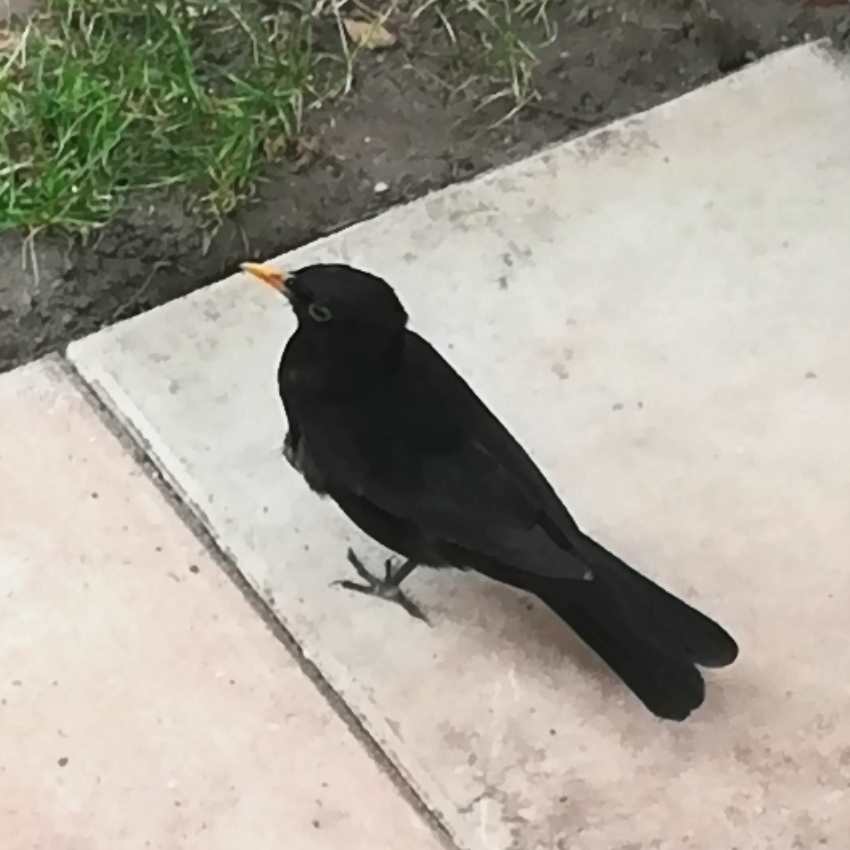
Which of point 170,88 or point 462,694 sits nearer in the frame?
point 462,694

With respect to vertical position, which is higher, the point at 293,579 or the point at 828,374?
the point at 828,374

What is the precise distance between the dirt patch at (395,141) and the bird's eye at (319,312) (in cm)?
68

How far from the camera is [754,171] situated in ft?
8.81

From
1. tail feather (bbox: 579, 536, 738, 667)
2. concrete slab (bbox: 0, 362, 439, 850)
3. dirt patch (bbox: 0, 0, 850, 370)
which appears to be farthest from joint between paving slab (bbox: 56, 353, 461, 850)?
tail feather (bbox: 579, 536, 738, 667)

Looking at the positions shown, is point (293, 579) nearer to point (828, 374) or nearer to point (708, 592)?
point (708, 592)

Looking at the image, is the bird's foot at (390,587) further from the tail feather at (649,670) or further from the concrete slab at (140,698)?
the tail feather at (649,670)

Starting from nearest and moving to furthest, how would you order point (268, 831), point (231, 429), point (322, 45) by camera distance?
point (268, 831) → point (231, 429) → point (322, 45)

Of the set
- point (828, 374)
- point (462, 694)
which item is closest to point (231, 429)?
point (462, 694)

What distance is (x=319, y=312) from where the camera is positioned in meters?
1.90

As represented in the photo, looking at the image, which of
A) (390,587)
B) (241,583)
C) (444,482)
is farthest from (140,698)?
(444,482)

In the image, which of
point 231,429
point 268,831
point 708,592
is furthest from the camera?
point 231,429

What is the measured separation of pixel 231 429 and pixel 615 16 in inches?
45.0

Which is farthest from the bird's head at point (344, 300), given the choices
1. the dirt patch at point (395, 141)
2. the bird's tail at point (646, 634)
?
the dirt patch at point (395, 141)

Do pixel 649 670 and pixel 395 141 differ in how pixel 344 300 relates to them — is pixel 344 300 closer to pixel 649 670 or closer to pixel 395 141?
pixel 649 670
